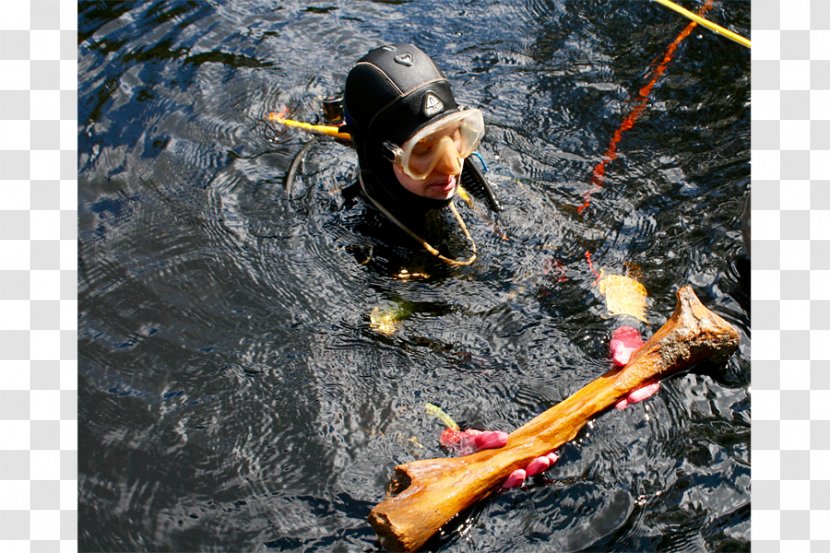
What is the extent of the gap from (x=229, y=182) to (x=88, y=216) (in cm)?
85

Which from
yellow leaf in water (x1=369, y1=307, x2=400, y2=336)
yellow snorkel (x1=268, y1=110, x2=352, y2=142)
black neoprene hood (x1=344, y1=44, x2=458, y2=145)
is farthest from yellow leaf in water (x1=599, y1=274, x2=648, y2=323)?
yellow snorkel (x1=268, y1=110, x2=352, y2=142)

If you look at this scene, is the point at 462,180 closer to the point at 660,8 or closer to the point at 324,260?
the point at 324,260

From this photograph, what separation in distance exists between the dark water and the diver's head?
438 millimetres

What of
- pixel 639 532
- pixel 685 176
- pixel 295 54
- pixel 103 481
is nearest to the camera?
pixel 639 532

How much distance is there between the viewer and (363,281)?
4.79m

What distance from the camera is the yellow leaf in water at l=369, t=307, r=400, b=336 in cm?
446

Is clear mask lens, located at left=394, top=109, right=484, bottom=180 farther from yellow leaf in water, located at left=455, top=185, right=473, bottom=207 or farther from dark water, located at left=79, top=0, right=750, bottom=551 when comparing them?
yellow leaf in water, located at left=455, top=185, right=473, bottom=207

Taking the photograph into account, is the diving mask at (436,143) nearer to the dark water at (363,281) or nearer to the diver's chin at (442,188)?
the diver's chin at (442,188)

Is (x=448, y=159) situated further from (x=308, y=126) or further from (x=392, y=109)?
(x=308, y=126)

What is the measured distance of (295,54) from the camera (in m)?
6.70

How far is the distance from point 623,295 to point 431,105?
1349 millimetres

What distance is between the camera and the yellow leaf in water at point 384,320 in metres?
4.46

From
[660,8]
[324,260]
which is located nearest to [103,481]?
[324,260]

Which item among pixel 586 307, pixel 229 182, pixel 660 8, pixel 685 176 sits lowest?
pixel 229 182
